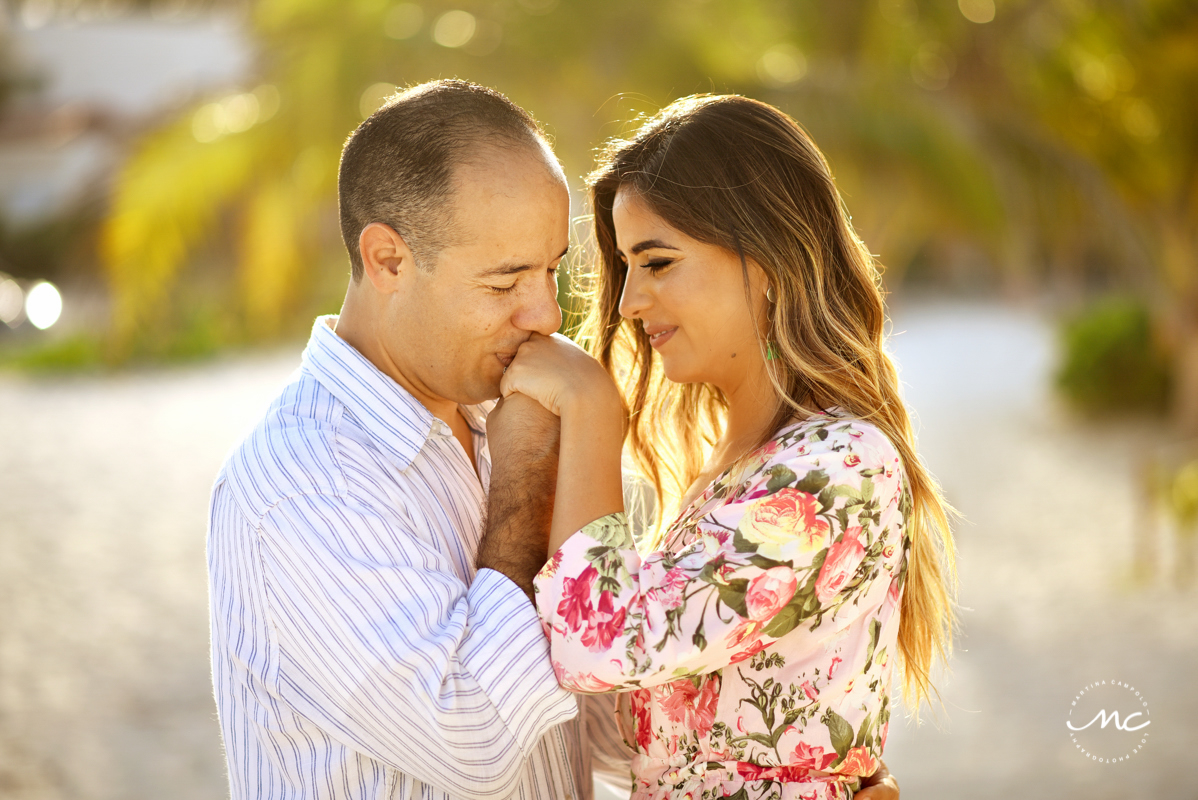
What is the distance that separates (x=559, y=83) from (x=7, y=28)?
23.0 metres

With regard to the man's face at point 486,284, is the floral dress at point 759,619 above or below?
below

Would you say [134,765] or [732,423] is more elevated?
[732,423]

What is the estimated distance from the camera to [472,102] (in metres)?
2.21

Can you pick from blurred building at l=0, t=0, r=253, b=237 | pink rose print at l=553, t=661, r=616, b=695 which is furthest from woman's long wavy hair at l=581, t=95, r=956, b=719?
blurred building at l=0, t=0, r=253, b=237

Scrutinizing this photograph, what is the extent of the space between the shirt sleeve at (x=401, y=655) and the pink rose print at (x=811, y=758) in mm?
484

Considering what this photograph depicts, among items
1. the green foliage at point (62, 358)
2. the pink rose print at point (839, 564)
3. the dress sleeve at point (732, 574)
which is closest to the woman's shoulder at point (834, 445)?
the dress sleeve at point (732, 574)

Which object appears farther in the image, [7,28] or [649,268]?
[7,28]

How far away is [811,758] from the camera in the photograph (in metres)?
2.12

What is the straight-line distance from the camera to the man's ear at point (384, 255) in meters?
2.24

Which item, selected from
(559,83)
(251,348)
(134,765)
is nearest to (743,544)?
(134,765)

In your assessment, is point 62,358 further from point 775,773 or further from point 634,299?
point 775,773

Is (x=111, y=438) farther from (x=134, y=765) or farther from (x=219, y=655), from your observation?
(x=219, y=655)

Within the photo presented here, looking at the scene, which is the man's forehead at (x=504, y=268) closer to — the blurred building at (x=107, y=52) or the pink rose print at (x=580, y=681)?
the pink rose print at (x=580, y=681)

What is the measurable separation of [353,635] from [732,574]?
2.14 ft
